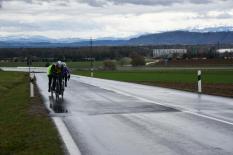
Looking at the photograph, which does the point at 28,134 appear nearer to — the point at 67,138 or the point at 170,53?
the point at 67,138

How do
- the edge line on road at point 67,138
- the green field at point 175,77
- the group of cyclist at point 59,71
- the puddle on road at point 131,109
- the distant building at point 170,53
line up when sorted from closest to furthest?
the edge line on road at point 67,138 < the puddle on road at point 131,109 < the group of cyclist at point 59,71 < the green field at point 175,77 < the distant building at point 170,53

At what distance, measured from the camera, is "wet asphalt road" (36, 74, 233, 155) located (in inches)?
414

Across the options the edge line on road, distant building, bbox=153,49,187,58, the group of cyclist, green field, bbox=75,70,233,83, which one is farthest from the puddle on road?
distant building, bbox=153,49,187,58

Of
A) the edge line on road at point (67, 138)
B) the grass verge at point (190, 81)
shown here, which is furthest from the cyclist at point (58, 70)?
the edge line on road at point (67, 138)

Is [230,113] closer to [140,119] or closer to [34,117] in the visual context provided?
[140,119]

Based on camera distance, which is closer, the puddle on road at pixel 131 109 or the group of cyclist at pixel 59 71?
the puddle on road at pixel 131 109

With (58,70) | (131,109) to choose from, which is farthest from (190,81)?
(131,109)

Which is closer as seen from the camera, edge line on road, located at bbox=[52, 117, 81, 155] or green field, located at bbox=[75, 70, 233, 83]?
edge line on road, located at bbox=[52, 117, 81, 155]

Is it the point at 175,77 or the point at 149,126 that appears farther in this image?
the point at 175,77

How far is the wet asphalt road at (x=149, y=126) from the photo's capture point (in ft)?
34.5

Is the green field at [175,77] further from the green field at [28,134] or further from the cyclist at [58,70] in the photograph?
the green field at [28,134]

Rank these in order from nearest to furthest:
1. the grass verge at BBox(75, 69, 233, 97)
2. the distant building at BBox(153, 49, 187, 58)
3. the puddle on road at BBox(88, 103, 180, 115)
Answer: the puddle on road at BBox(88, 103, 180, 115)
the grass verge at BBox(75, 69, 233, 97)
the distant building at BBox(153, 49, 187, 58)

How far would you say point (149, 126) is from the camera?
539 inches

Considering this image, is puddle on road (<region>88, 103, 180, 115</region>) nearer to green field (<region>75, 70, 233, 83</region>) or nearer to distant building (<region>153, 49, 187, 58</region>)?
green field (<region>75, 70, 233, 83</region>)
